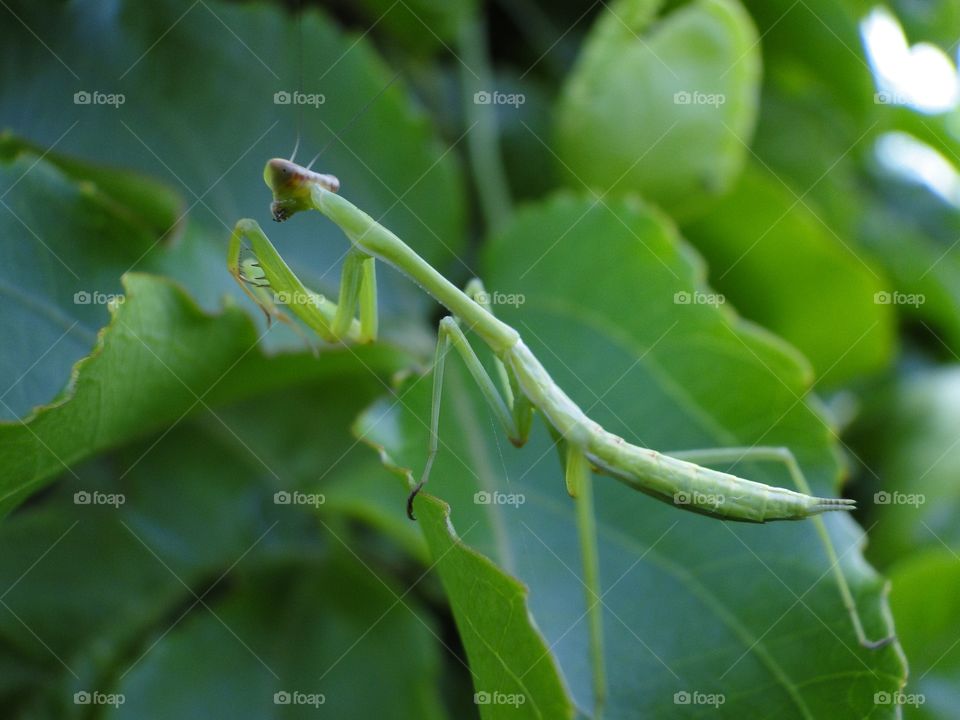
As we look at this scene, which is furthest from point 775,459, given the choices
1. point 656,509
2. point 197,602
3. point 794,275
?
point 197,602

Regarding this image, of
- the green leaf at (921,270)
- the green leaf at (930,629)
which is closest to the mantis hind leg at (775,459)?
the green leaf at (930,629)

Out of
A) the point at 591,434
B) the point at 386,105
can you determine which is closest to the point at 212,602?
the point at 591,434

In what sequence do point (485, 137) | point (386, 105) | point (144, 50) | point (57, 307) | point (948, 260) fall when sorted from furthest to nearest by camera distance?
point (948, 260) < point (485, 137) < point (386, 105) < point (144, 50) < point (57, 307)

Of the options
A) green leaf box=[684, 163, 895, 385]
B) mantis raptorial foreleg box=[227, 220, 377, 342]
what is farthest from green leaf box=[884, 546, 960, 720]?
mantis raptorial foreleg box=[227, 220, 377, 342]

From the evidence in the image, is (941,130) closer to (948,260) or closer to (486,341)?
(948,260)

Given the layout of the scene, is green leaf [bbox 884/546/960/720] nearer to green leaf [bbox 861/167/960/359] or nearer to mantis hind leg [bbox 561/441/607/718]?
mantis hind leg [bbox 561/441/607/718]

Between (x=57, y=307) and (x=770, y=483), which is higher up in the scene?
(x=57, y=307)

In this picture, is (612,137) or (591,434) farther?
(612,137)
